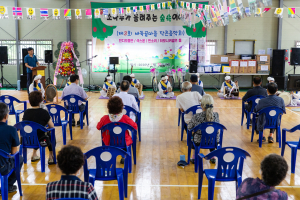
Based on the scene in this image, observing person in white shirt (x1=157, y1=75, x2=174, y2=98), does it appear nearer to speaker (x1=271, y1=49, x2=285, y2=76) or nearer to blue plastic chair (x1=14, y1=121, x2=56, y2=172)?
speaker (x1=271, y1=49, x2=285, y2=76)

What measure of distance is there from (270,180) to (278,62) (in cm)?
1206

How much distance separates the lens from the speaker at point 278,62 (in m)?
12.7

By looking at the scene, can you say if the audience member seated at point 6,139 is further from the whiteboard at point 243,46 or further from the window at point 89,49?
the whiteboard at point 243,46

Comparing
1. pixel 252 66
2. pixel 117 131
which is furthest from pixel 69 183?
pixel 252 66

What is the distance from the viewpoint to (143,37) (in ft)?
43.9

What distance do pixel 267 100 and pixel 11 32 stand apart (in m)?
12.0

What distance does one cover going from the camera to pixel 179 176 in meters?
3.87

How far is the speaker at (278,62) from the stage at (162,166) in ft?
17.9

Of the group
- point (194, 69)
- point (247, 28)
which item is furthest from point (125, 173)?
point (247, 28)

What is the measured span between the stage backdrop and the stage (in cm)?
589

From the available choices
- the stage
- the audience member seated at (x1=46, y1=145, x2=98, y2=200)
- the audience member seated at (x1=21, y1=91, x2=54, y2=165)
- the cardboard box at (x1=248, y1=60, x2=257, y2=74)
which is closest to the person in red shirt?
the stage

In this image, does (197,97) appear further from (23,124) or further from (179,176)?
(23,124)

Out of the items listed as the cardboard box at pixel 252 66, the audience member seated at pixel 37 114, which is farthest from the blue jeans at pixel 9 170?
the cardboard box at pixel 252 66

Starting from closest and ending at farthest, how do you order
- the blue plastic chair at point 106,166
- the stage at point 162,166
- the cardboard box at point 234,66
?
1. the blue plastic chair at point 106,166
2. the stage at point 162,166
3. the cardboard box at point 234,66
